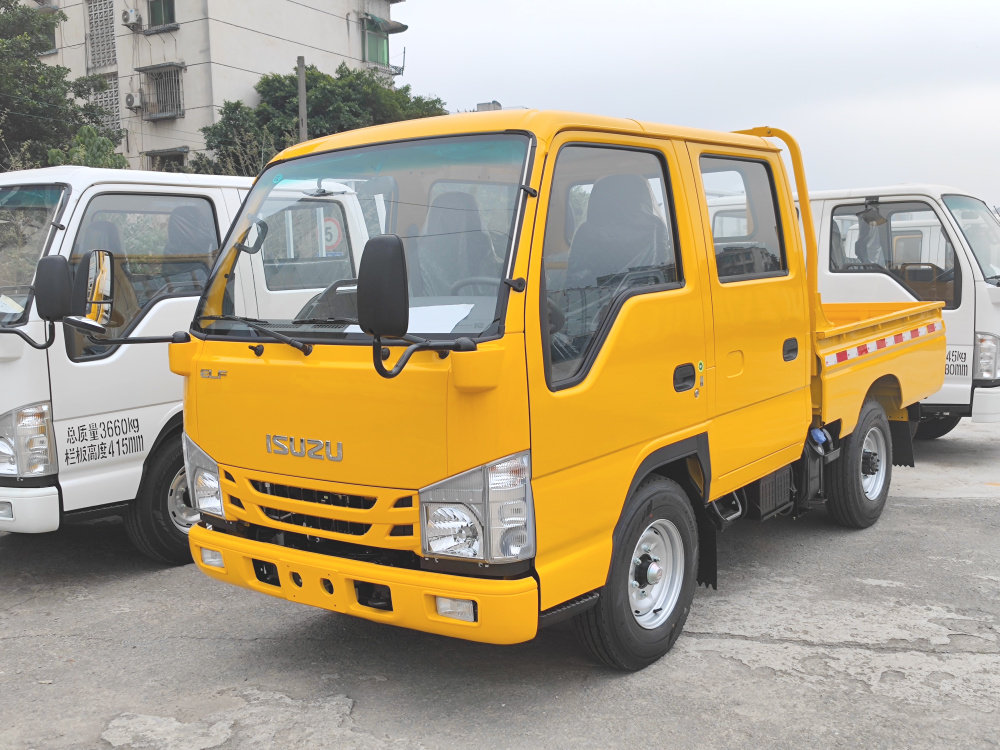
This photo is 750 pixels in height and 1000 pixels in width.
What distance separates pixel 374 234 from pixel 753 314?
6.21 feet

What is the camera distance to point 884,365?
619 cm

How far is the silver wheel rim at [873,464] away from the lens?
637 cm

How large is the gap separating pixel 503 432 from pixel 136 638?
8.08 feet

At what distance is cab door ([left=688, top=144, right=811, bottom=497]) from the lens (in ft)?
14.7

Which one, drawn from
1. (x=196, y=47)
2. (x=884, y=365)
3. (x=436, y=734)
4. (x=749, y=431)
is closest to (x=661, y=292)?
(x=749, y=431)

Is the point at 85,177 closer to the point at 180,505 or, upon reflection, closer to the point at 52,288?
the point at 52,288

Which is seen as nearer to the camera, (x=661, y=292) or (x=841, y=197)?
(x=661, y=292)

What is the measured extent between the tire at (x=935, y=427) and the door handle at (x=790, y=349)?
181 inches

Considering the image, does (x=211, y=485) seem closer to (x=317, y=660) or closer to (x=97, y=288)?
(x=317, y=660)

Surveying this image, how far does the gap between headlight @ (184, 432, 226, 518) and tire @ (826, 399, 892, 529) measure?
3748 mm

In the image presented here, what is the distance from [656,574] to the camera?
416cm

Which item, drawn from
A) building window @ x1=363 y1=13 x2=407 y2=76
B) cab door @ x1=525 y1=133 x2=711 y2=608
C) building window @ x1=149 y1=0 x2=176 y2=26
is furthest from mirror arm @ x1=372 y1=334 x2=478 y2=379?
building window @ x1=363 y1=13 x2=407 y2=76

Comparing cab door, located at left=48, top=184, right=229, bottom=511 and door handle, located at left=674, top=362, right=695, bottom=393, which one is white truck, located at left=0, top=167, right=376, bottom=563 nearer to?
cab door, located at left=48, top=184, right=229, bottom=511

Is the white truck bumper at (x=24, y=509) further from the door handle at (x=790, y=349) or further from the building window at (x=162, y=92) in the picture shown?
the building window at (x=162, y=92)
